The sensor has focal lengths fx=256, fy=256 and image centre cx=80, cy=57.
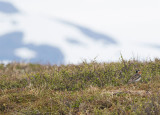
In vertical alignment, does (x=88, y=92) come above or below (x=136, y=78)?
below

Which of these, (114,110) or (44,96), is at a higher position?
(44,96)

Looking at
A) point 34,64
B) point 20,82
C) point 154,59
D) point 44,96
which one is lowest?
point 44,96

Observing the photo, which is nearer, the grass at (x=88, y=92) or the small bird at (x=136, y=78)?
the grass at (x=88, y=92)

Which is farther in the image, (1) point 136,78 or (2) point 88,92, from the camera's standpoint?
(1) point 136,78

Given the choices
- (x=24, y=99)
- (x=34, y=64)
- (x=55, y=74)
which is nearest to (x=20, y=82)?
(x=55, y=74)

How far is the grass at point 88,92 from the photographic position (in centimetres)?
581

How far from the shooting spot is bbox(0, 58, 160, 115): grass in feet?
19.1

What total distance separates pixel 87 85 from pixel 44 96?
1902 millimetres

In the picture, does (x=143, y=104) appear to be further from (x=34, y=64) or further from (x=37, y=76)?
(x=34, y=64)

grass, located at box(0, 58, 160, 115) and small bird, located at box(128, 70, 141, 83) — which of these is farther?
small bird, located at box(128, 70, 141, 83)

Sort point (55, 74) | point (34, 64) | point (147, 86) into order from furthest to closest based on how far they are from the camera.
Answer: point (34, 64) < point (55, 74) < point (147, 86)

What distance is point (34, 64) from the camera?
1766cm

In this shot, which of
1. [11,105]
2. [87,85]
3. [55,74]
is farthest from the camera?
[55,74]

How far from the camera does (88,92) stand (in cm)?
709
